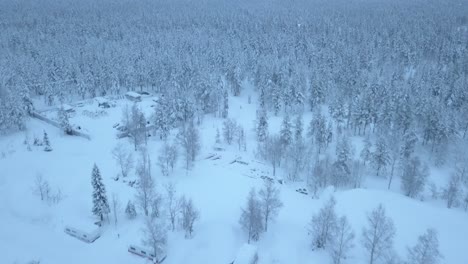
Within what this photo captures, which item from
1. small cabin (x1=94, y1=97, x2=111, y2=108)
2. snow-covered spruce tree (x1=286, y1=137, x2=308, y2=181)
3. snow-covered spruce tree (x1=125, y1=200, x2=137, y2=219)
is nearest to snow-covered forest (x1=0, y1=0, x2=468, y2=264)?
snow-covered spruce tree (x1=125, y1=200, x2=137, y2=219)

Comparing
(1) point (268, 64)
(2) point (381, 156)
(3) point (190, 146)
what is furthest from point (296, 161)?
(1) point (268, 64)

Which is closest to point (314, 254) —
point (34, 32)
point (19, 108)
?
point (19, 108)

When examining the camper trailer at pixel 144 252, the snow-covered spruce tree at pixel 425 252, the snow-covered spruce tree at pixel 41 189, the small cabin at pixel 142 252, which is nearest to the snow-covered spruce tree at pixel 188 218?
the camper trailer at pixel 144 252

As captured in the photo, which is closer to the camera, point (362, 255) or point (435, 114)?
point (362, 255)

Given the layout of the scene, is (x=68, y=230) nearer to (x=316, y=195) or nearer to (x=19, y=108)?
(x=316, y=195)

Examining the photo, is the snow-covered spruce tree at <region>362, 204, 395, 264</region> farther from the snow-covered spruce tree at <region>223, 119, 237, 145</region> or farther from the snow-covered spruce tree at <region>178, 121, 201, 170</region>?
the snow-covered spruce tree at <region>223, 119, 237, 145</region>

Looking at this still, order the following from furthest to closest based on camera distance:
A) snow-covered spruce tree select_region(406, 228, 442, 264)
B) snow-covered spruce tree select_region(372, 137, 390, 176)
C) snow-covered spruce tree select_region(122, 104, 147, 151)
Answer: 1. snow-covered spruce tree select_region(122, 104, 147, 151)
2. snow-covered spruce tree select_region(372, 137, 390, 176)
3. snow-covered spruce tree select_region(406, 228, 442, 264)
